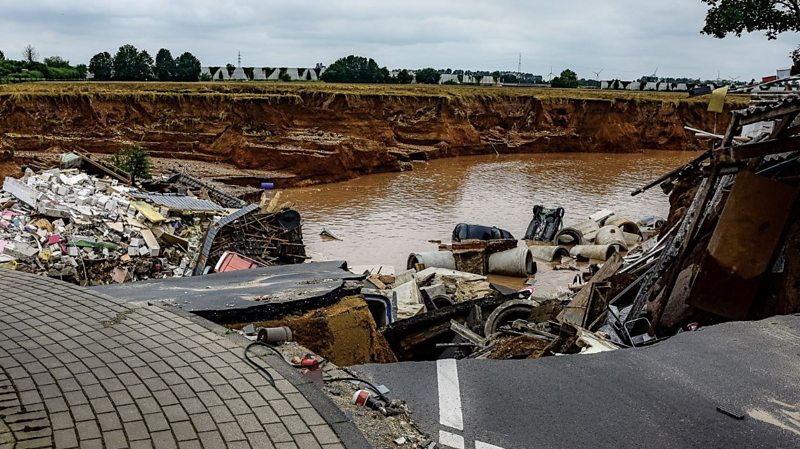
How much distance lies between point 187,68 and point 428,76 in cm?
2929

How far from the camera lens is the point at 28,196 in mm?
13352

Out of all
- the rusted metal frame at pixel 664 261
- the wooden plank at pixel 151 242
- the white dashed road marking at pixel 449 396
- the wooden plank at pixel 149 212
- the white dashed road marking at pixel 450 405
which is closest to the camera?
the white dashed road marking at pixel 450 405

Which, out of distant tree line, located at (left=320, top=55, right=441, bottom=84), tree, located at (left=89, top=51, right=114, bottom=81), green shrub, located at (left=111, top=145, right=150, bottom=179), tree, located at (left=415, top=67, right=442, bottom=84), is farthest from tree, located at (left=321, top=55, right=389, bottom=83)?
green shrub, located at (left=111, top=145, right=150, bottom=179)

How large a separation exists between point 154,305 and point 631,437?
450cm

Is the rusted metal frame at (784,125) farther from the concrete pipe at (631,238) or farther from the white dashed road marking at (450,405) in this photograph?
the concrete pipe at (631,238)

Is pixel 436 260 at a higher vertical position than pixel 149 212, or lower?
lower

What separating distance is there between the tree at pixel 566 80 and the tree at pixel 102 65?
1956 inches

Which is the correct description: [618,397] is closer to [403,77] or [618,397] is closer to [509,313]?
[509,313]

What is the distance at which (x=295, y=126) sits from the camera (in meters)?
37.8

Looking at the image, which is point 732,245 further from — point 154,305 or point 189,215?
point 189,215

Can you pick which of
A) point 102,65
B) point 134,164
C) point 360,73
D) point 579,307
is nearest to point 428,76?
point 360,73

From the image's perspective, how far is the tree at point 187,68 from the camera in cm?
6372

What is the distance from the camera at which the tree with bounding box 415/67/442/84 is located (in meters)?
81.6

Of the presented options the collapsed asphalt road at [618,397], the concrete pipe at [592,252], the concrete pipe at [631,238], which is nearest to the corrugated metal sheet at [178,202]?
the concrete pipe at [592,252]
